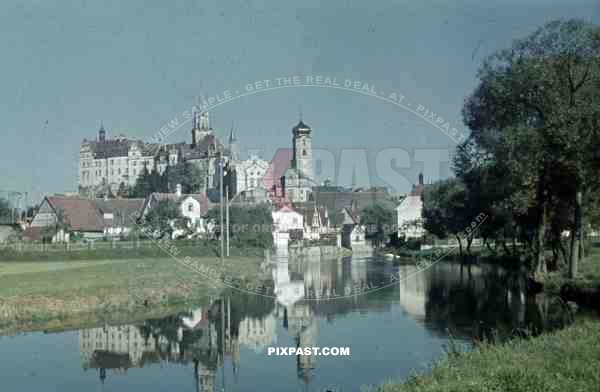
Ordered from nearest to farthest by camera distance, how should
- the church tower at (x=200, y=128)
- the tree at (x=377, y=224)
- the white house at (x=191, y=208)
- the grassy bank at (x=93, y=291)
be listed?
the grassy bank at (x=93, y=291) → the white house at (x=191, y=208) → the tree at (x=377, y=224) → the church tower at (x=200, y=128)

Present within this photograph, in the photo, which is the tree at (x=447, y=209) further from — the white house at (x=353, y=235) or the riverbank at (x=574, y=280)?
the riverbank at (x=574, y=280)

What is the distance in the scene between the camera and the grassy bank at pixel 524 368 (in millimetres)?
10641

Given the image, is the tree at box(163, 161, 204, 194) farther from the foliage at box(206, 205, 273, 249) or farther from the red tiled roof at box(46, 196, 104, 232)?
the foliage at box(206, 205, 273, 249)

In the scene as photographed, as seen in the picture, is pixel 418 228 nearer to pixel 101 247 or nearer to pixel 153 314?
pixel 101 247

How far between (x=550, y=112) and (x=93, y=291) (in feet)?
64.6

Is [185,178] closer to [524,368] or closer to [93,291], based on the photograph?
[93,291]

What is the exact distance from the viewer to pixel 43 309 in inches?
1030

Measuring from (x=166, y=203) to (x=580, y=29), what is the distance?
4924cm

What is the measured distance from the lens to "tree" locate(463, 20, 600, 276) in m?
26.5

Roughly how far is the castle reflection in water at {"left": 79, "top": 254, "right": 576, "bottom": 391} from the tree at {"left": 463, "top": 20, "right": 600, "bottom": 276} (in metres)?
4.88

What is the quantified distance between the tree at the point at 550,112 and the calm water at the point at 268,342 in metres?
4.82

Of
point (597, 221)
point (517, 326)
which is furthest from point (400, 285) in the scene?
point (517, 326)

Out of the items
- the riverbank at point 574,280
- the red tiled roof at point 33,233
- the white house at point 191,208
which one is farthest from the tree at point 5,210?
the riverbank at point 574,280

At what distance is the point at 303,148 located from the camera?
145 metres
